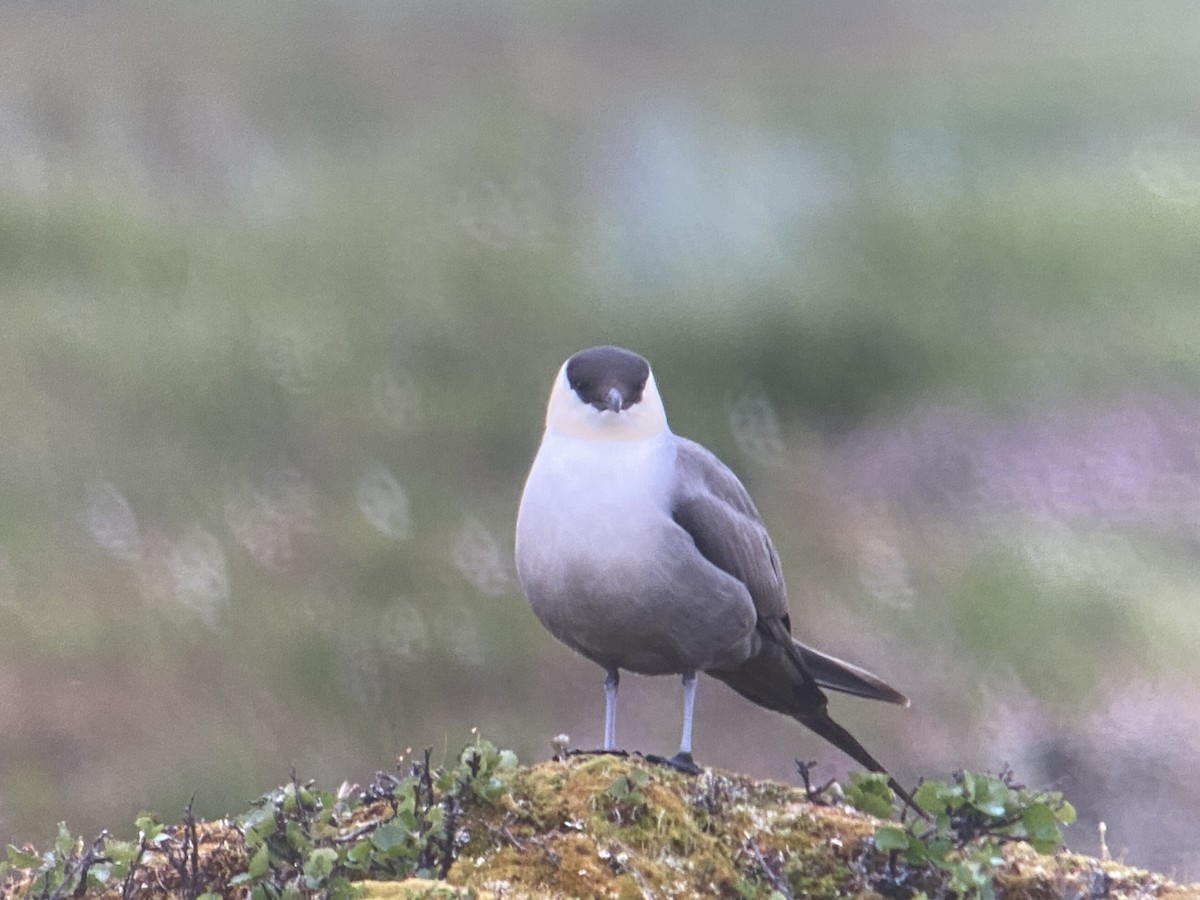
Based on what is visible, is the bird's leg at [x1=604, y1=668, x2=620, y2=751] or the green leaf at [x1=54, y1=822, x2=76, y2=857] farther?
the bird's leg at [x1=604, y1=668, x2=620, y2=751]

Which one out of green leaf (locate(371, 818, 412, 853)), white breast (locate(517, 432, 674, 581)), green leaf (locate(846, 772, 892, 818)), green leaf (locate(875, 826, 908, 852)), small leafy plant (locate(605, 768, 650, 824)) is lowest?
green leaf (locate(371, 818, 412, 853))

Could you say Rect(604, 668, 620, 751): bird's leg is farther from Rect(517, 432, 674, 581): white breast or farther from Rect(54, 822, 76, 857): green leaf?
Rect(54, 822, 76, 857): green leaf

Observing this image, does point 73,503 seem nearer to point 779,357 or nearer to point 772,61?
point 779,357

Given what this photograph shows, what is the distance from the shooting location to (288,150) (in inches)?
306

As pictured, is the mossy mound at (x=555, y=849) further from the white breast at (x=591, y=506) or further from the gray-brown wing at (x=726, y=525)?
the gray-brown wing at (x=726, y=525)

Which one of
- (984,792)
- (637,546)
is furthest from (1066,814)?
(637,546)

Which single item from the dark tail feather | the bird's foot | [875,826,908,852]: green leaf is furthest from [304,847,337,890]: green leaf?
the dark tail feather

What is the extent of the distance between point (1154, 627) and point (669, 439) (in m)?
3.26

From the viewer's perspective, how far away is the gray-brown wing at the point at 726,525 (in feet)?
14.1

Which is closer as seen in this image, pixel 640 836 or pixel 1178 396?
pixel 640 836

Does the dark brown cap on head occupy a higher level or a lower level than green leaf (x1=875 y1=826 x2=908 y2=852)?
higher

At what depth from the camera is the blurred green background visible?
6215 mm

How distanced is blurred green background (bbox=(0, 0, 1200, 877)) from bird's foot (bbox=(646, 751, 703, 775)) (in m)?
1.69

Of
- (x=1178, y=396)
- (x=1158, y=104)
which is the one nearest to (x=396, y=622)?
(x=1178, y=396)
